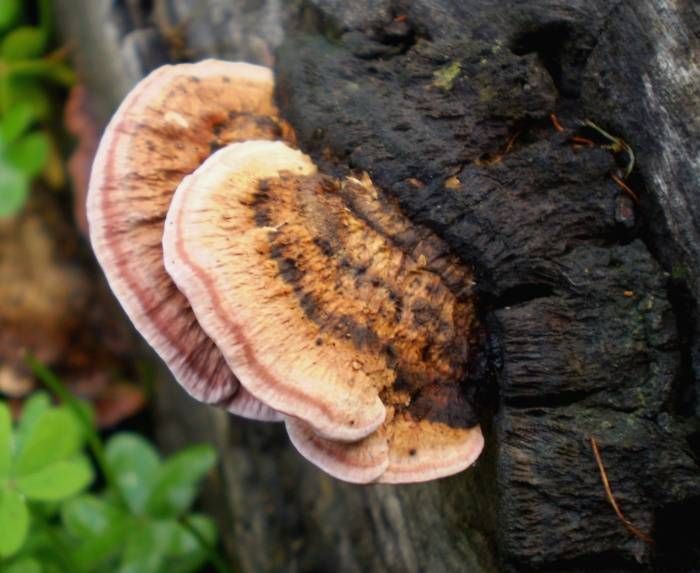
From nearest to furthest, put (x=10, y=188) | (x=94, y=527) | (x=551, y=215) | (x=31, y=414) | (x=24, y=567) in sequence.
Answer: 1. (x=551, y=215)
2. (x=24, y=567)
3. (x=94, y=527)
4. (x=31, y=414)
5. (x=10, y=188)

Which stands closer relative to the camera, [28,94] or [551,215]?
[551,215]

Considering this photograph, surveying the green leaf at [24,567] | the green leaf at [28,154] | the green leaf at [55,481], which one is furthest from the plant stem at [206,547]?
the green leaf at [28,154]

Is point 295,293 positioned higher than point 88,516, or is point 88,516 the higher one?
point 295,293

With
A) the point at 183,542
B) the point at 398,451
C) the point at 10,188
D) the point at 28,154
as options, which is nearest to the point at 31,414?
the point at 183,542

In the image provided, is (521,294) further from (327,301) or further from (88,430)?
(88,430)

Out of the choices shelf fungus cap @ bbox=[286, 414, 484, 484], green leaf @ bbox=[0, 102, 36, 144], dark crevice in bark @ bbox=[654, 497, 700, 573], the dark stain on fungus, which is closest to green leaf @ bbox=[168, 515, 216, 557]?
shelf fungus cap @ bbox=[286, 414, 484, 484]

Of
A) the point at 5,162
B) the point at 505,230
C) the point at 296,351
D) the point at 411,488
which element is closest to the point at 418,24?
the point at 505,230

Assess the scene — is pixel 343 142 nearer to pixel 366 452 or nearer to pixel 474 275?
pixel 474 275
